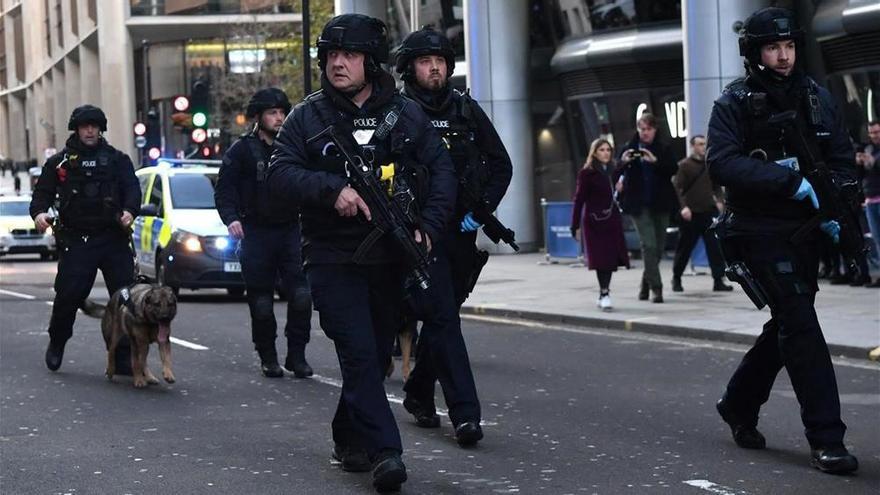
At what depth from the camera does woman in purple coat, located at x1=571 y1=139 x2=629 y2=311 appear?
16.3m

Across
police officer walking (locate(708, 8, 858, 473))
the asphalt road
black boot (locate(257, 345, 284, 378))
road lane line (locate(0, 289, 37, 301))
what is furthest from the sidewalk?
road lane line (locate(0, 289, 37, 301))

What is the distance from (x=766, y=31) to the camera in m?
7.20

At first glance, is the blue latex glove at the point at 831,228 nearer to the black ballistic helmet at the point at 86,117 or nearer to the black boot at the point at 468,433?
the black boot at the point at 468,433

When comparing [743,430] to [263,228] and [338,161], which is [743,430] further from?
[263,228]

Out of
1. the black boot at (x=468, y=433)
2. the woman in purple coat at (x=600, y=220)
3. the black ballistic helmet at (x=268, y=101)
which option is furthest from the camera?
the woman in purple coat at (x=600, y=220)

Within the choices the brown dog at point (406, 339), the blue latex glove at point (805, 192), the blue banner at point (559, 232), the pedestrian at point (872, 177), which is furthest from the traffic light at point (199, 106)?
the blue latex glove at point (805, 192)

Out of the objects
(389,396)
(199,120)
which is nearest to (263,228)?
(389,396)

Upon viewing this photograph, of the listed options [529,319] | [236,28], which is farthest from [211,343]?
[236,28]

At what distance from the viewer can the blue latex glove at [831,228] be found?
716cm

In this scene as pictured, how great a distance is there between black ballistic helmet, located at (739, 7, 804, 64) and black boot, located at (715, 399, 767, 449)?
1.70 meters

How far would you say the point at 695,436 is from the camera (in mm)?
8359

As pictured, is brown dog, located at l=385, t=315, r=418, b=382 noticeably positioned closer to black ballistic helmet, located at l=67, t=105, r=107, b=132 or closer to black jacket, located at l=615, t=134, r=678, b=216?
black ballistic helmet, located at l=67, t=105, r=107, b=132

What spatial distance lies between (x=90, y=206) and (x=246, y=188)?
1149mm

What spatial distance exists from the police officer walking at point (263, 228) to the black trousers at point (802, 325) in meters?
4.51
